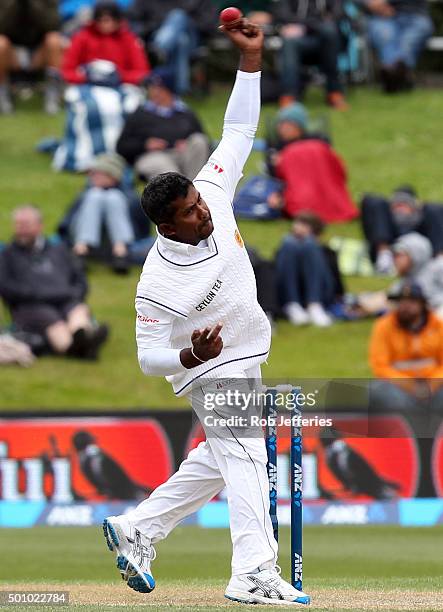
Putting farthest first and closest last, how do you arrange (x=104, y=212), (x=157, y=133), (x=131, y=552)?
(x=157, y=133), (x=104, y=212), (x=131, y=552)

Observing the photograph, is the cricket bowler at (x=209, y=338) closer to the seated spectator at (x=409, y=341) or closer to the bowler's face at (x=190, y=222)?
the bowler's face at (x=190, y=222)

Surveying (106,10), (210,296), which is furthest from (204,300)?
(106,10)

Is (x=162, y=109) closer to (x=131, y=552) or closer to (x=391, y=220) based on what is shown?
(x=391, y=220)

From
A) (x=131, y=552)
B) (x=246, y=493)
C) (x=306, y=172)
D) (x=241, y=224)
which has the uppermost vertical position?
(x=246, y=493)

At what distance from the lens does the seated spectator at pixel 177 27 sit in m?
19.1

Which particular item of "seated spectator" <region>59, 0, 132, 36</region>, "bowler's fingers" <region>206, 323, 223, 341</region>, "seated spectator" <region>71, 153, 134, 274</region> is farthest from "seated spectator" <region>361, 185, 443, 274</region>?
"bowler's fingers" <region>206, 323, 223, 341</region>

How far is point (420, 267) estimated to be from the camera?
14.1 metres

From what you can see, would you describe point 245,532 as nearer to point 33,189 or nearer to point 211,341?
point 211,341

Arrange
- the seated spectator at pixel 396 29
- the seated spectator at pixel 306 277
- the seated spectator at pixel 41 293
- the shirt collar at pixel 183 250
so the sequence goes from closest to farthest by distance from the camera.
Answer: the shirt collar at pixel 183 250 → the seated spectator at pixel 41 293 → the seated spectator at pixel 306 277 → the seated spectator at pixel 396 29

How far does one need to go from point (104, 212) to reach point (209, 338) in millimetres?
8950

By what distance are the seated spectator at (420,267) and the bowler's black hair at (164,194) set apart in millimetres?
7672

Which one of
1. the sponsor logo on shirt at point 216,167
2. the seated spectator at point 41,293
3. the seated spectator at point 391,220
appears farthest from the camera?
the seated spectator at point 391,220

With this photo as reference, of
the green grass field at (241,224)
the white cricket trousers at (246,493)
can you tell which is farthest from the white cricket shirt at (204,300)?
the green grass field at (241,224)

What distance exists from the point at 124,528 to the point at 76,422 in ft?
15.3
